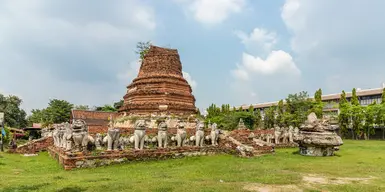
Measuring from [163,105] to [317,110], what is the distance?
2581 centimetres

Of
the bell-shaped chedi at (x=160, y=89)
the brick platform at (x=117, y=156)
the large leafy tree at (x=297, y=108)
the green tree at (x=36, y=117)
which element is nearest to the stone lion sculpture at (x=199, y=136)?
the brick platform at (x=117, y=156)

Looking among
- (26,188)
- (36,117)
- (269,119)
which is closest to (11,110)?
(36,117)

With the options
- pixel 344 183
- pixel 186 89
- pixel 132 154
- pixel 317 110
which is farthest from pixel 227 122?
pixel 344 183

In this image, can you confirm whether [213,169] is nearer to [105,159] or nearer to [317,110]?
[105,159]

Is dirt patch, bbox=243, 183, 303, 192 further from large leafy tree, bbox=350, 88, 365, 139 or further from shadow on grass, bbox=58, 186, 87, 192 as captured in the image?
large leafy tree, bbox=350, 88, 365, 139

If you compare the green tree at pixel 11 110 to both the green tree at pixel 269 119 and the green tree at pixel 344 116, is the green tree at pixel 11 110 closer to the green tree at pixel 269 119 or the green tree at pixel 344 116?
the green tree at pixel 269 119

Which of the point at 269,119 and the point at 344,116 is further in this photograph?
the point at 269,119

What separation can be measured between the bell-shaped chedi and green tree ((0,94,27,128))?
1057 inches

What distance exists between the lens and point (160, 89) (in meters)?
22.3

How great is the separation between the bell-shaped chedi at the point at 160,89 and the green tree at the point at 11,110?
26858mm

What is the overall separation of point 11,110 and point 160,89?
3082 cm

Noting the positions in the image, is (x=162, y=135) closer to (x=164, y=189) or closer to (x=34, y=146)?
(x=164, y=189)

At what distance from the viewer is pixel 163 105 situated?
70.3 feet

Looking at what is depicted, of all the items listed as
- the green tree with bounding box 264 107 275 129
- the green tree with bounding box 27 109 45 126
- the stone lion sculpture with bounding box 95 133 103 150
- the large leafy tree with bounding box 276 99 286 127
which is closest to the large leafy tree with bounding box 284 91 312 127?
the large leafy tree with bounding box 276 99 286 127
